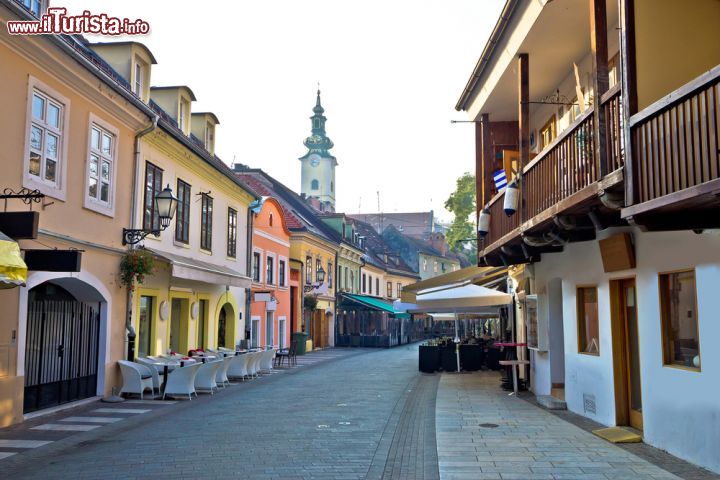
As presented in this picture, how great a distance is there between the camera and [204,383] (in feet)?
49.8

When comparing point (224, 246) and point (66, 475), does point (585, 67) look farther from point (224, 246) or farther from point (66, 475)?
point (224, 246)

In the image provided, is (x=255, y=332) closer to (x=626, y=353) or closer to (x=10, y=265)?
(x=626, y=353)

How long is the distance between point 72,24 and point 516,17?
7.54 m

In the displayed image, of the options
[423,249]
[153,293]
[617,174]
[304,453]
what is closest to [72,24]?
[153,293]

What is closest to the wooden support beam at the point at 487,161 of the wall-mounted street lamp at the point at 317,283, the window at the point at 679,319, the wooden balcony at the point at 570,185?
the wooden balcony at the point at 570,185

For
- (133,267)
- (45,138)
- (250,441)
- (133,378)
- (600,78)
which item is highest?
(45,138)

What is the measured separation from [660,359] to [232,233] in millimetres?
16511

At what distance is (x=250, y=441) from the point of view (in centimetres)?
912

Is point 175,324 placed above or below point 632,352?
above

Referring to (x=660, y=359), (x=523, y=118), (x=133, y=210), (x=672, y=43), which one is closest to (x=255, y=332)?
(x=133, y=210)

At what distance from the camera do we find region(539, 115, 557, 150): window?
539 inches

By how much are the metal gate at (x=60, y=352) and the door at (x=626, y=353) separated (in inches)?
369

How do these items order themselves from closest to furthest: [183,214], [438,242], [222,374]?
[222,374], [183,214], [438,242]

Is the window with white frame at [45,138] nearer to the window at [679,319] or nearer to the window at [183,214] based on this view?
the window at [183,214]
